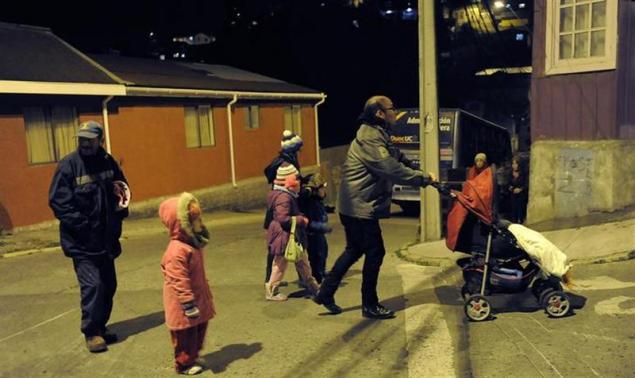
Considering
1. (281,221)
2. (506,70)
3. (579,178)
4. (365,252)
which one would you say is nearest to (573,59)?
(579,178)

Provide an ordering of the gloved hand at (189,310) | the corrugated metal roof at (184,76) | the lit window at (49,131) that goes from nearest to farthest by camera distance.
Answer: the gloved hand at (189,310) → the lit window at (49,131) → the corrugated metal roof at (184,76)

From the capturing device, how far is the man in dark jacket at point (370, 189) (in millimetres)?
5164

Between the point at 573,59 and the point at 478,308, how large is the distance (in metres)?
6.50

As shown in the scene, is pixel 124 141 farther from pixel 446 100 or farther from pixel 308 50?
pixel 446 100

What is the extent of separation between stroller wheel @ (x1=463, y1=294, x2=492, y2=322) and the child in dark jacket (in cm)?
178

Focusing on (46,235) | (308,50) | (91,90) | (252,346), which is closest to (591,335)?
(252,346)

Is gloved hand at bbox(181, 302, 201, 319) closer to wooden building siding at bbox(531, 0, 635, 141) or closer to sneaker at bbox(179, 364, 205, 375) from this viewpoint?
sneaker at bbox(179, 364, 205, 375)

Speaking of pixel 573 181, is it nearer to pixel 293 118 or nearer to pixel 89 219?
pixel 89 219

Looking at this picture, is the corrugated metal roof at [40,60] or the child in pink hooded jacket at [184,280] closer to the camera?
the child in pink hooded jacket at [184,280]

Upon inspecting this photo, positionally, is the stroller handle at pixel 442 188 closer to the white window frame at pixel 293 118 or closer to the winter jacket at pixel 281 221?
the winter jacket at pixel 281 221

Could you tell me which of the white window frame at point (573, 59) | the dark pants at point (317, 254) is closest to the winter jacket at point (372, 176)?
the dark pants at point (317, 254)

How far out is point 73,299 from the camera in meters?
6.51

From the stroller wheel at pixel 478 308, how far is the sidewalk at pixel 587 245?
2275 millimetres

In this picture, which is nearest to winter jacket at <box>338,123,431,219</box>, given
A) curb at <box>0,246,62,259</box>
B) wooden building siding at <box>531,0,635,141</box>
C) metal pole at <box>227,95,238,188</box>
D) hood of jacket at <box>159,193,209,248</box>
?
hood of jacket at <box>159,193,209,248</box>
